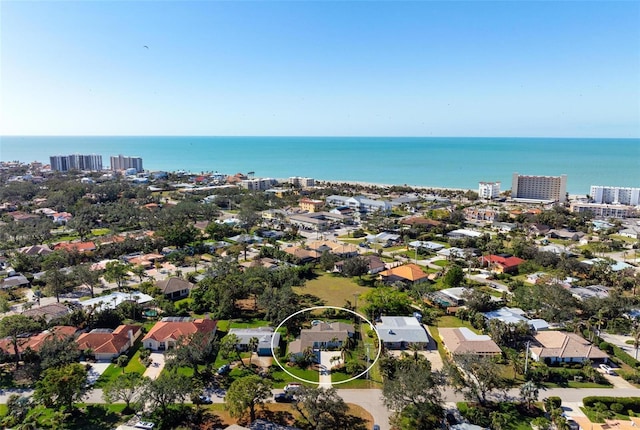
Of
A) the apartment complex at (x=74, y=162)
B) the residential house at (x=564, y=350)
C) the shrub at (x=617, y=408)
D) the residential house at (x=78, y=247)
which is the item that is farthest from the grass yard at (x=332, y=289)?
the apartment complex at (x=74, y=162)

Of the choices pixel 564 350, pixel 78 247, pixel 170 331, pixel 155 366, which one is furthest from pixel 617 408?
→ pixel 78 247

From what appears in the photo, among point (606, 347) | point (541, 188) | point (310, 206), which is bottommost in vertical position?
point (606, 347)

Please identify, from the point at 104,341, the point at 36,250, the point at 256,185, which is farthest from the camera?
the point at 256,185

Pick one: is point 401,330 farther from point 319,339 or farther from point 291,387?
point 291,387

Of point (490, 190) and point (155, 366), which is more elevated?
point (490, 190)

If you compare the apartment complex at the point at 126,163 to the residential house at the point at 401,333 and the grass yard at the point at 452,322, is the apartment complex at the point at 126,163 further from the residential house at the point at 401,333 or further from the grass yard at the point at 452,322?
the grass yard at the point at 452,322

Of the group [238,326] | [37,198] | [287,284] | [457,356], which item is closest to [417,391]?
[457,356]
